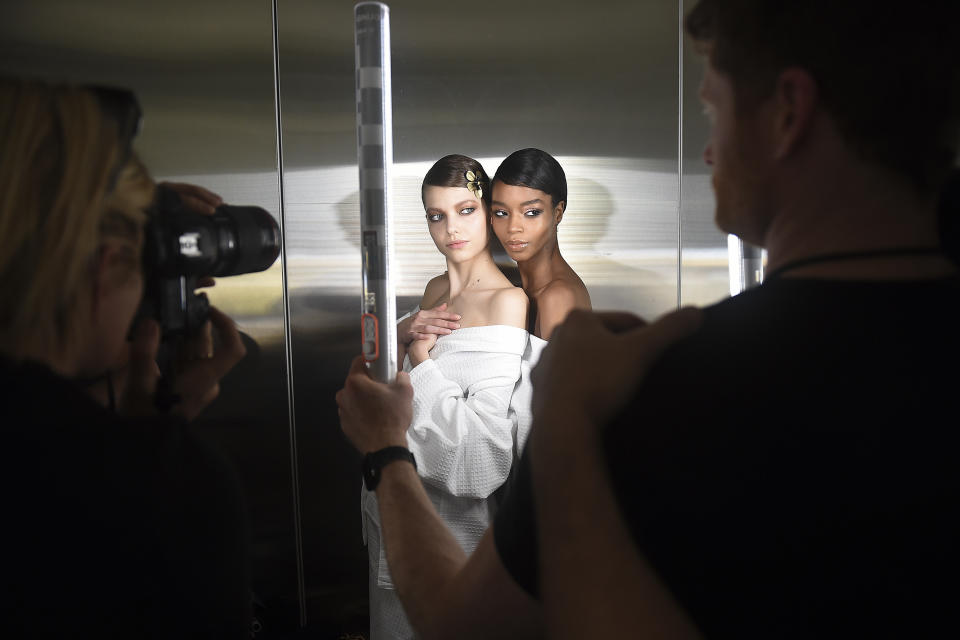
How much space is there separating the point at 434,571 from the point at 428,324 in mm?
1239

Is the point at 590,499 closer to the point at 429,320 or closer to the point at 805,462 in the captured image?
the point at 805,462

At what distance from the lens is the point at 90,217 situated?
59 centimetres

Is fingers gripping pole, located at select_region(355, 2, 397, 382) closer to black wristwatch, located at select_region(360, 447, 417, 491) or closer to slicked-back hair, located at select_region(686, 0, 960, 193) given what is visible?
black wristwatch, located at select_region(360, 447, 417, 491)

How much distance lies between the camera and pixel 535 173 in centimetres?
195

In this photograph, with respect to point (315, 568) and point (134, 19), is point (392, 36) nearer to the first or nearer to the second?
point (134, 19)

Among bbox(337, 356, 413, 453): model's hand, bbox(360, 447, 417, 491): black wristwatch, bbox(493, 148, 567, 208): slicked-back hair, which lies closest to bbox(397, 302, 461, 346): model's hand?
bbox(493, 148, 567, 208): slicked-back hair

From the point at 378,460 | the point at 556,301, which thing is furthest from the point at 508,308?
the point at 378,460

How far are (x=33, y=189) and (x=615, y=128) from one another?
172 cm

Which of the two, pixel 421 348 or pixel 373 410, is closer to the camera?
pixel 373 410

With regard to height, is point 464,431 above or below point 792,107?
below

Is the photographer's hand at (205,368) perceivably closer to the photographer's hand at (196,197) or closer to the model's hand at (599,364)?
the photographer's hand at (196,197)

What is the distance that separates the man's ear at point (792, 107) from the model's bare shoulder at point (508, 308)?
1387 millimetres

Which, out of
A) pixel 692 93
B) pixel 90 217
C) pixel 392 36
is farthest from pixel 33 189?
pixel 692 93

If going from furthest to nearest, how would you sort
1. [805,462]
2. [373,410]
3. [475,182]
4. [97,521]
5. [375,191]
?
[475,182] < [375,191] < [373,410] < [97,521] < [805,462]
